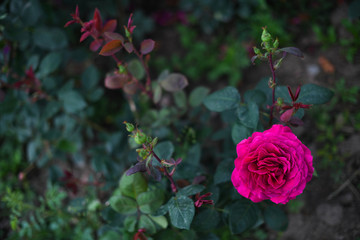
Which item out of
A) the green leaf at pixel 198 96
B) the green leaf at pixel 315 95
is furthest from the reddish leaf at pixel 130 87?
the green leaf at pixel 315 95

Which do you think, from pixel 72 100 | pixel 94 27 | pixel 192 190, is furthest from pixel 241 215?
pixel 72 100

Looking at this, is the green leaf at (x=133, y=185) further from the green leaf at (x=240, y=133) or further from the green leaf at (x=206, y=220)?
the green leaf at (x=240, y=133)

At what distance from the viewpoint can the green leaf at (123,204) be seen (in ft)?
3.88

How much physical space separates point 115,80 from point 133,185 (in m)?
0.51

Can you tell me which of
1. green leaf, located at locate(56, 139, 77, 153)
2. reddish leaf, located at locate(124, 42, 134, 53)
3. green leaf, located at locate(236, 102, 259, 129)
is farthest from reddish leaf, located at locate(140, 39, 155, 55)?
green leaf, located at locate(56, 139, 77, 153)

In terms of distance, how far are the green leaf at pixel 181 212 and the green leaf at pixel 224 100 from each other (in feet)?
1.30

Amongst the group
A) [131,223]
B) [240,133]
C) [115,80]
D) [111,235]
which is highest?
[115,80]

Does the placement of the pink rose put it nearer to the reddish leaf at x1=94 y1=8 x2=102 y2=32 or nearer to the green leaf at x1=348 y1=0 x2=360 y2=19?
the reddish leaf at x1=94 y1=8 x2=102 y2=32

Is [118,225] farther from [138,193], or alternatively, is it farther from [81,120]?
[81,120]

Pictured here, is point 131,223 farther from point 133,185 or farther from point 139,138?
point 139,138

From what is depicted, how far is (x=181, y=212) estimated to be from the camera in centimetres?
100

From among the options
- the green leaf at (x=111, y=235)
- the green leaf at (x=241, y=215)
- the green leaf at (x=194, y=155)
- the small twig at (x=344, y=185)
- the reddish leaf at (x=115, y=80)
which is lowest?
the small twig at (x=344, y=185)

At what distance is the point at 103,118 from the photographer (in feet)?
7.93

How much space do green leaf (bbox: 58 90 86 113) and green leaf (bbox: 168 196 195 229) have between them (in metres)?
0.90
